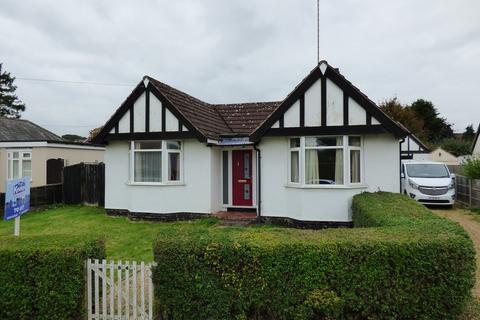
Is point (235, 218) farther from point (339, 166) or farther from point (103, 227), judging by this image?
point (103, 227)

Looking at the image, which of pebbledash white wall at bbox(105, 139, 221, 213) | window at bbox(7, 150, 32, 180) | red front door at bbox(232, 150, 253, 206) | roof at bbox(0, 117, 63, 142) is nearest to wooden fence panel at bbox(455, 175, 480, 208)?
red front door at bbox(232, 150, 253, 206)

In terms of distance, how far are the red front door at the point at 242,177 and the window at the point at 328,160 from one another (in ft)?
8.82

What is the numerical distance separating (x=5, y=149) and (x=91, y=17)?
9.21 metres

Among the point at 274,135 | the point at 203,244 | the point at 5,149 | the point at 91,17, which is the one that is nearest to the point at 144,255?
the point at 203,244

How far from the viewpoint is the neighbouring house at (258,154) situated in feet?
33.1

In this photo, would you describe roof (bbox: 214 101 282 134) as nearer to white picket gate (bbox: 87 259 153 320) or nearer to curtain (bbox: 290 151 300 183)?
curtain (bbox: 290 151 300 183)

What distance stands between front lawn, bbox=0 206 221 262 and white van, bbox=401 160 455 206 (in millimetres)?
8881

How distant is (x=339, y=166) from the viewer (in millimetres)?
10164

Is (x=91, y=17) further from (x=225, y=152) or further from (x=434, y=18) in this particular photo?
(x=434, y=18)

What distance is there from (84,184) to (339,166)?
12152mm

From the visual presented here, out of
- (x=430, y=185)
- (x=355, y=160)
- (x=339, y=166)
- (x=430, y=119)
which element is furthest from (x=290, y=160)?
(x=430, y=119)

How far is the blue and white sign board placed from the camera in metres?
6.38

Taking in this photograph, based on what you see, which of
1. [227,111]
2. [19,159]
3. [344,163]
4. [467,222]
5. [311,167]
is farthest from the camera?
[19,159]

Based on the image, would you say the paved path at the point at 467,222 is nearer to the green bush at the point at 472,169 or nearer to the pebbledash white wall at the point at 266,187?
the green bush at the point at 472,169
